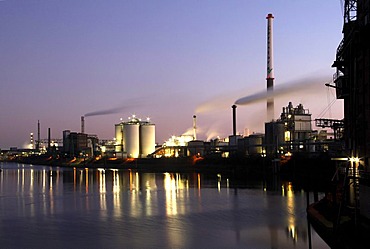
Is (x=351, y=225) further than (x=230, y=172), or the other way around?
(x=230, y=172)

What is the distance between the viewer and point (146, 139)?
96000 millimetres

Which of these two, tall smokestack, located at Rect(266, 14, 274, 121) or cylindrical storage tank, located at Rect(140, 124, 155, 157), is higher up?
tall smokestack, located at Rect(266, 14, 274, 121)

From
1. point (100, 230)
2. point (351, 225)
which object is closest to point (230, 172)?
point (100, 230)

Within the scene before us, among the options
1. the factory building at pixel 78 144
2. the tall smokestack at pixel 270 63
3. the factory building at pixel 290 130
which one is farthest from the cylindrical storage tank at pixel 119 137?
the factory building at pixel 290 130

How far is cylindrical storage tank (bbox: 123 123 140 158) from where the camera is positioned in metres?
95.0

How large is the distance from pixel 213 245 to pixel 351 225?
15.6 ft

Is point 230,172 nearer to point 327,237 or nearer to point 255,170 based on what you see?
point 255,170

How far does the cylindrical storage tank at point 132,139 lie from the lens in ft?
312

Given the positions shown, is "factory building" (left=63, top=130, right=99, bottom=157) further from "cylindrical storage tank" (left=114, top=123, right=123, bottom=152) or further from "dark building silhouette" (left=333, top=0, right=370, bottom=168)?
"dark building silhouette" (left=333, top=0, right=370, bottom=168)

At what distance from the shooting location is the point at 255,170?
59469 mm

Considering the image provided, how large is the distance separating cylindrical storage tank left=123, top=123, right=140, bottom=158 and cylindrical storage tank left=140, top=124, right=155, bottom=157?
0.92 m

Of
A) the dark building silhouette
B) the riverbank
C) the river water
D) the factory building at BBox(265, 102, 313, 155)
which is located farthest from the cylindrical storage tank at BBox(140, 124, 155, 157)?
the dark building silhouette

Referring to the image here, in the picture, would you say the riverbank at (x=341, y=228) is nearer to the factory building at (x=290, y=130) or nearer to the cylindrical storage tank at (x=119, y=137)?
the factory building at (x=290, y=130)

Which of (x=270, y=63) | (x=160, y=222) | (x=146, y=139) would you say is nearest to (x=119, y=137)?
(x=146, y=139)
